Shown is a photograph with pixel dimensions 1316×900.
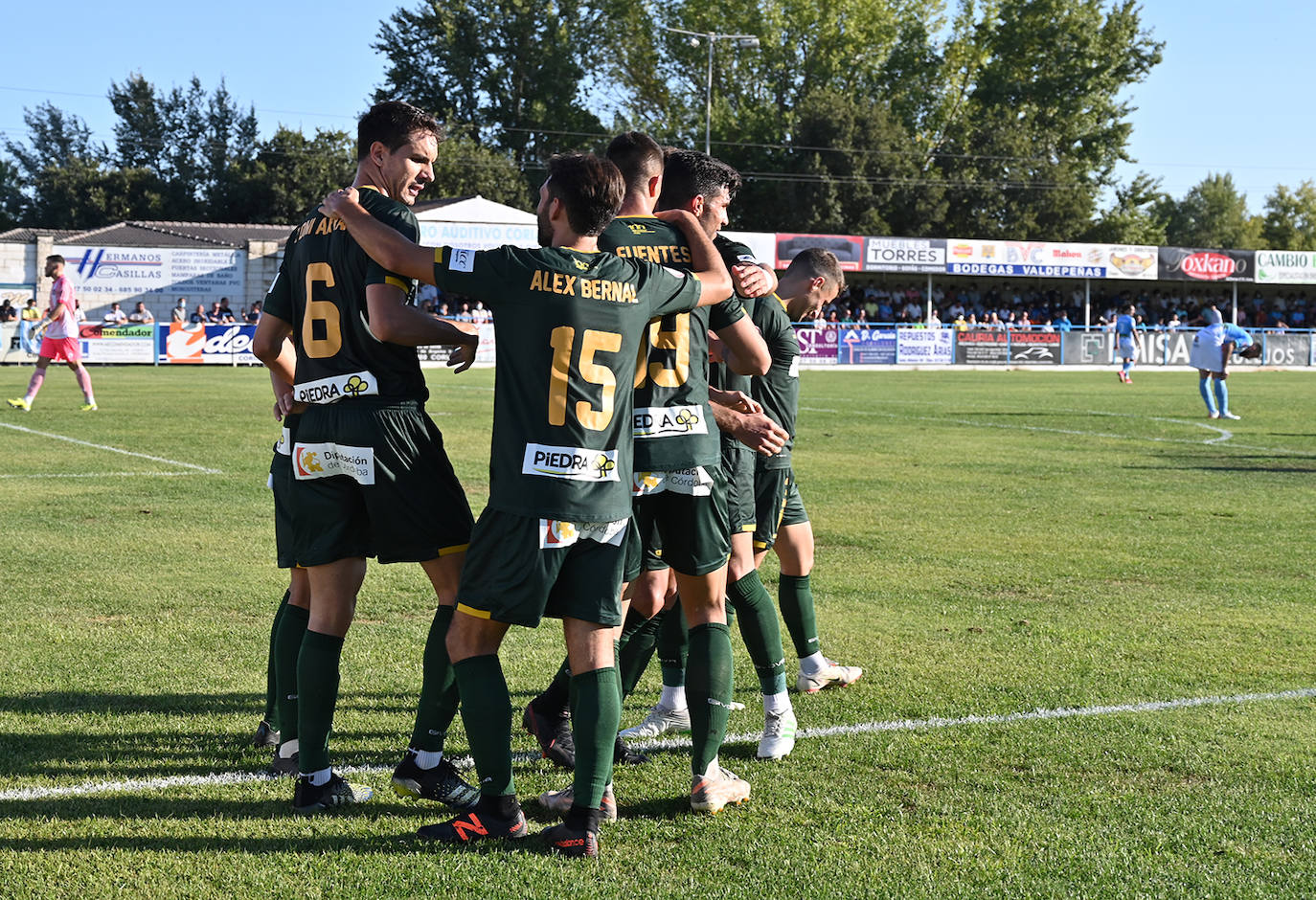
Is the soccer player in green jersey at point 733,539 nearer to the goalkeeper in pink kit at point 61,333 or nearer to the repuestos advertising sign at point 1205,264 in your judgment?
the goalkeeper in pink kit at point 61,333

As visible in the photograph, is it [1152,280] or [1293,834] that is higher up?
[1152,280]

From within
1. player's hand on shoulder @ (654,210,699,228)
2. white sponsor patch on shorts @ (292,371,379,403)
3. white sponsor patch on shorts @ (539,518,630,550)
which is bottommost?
white sponsor patch on shorts @ (539,518,630,550)

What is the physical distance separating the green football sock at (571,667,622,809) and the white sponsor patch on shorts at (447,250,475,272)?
4.06 ft

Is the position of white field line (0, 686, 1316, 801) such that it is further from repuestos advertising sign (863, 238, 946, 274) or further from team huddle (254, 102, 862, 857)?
repuestos advertising sign (863, 238, 946, 274)

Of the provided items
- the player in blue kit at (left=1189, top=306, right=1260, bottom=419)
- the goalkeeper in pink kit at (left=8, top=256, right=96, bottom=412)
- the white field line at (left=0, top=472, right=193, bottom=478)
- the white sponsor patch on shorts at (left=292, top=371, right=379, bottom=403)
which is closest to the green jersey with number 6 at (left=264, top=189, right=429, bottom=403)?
the white sponsor patch on shorts at (left=292, top=371, right=379, bottom=403)

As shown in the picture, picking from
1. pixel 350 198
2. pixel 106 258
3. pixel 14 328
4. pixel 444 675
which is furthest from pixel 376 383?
pixel 106 258

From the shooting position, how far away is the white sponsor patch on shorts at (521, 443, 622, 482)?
12.1 feet

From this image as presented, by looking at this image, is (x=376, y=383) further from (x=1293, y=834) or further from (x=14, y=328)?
(x=14, y=328)

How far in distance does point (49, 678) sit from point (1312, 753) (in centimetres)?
509

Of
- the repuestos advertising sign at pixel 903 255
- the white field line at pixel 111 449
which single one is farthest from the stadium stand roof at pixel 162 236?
the white field line at pixel 111 449

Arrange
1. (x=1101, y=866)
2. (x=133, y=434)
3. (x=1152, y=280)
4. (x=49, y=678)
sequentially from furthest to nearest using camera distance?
1. (x=1152, y=280)
2. (x=133, y=434)
3. (x=49, y=678)
4. (x=1101, y=866)

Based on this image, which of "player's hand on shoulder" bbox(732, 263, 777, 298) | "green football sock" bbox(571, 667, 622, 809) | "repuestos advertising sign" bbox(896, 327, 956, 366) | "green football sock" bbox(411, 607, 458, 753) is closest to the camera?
"green football sock" bbox(571, 667, 622, 809)

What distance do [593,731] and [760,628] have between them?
3.98 feet

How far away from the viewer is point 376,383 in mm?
4109
